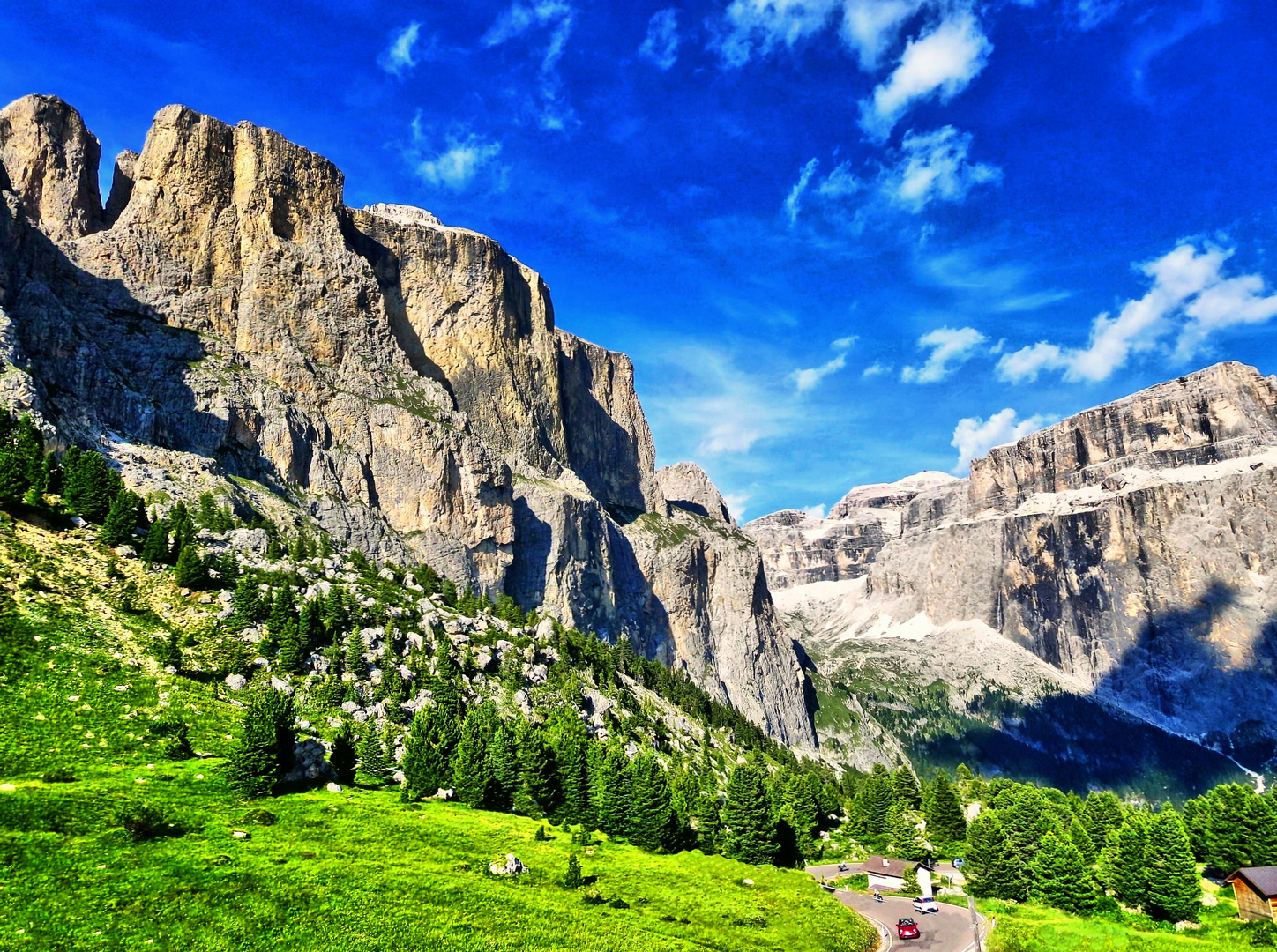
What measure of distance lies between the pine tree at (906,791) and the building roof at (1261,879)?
209 feet

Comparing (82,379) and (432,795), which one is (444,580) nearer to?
(82,379)

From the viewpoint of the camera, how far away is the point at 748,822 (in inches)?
3219

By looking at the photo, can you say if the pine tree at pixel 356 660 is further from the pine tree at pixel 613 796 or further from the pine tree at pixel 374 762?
the pine tree at pixel 613 796

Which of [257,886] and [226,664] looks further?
→ [226,664]

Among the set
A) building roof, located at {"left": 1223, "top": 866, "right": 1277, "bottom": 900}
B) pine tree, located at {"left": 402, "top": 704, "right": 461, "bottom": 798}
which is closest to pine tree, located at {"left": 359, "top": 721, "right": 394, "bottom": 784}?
pine tree, located at {"left": 402, "top": 704, "right": 461, "bottom": 798}

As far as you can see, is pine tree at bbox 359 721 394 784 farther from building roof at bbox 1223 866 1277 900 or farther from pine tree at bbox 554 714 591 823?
building roof at bbox 1223 866 1277 900

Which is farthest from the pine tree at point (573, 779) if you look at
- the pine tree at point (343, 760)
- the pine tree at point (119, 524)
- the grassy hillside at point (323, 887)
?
the pine tree at point (119, 524)

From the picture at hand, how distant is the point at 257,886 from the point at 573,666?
105668 millimetres

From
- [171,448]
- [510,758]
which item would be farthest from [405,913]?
[171,448]

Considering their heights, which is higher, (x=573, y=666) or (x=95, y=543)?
(x=95, y=543)

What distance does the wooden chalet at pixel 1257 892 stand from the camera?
60281mm

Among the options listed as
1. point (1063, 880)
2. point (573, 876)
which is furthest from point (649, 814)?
point (1063, 880)

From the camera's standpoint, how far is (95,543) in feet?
292

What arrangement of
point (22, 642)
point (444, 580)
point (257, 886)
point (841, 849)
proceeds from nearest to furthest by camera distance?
point (257, 886) < point (22, 642) < point (841, 849) < point (444, 580)
